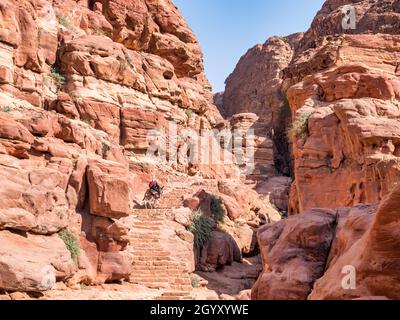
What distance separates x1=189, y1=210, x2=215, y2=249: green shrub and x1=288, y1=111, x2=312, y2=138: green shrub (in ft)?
16.0

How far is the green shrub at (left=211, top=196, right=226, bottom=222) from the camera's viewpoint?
1944cm

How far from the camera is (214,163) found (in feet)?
91.1

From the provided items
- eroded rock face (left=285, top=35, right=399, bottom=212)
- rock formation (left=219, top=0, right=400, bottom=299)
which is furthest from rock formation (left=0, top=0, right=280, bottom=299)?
rock formation (left=219, top=0, right=400, bottom=299)

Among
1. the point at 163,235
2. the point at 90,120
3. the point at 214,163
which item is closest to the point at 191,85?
the point at 214,163

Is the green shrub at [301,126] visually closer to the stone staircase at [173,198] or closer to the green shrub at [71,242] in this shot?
the stone staircase at [173,198]

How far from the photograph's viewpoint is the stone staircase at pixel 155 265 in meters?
13.5

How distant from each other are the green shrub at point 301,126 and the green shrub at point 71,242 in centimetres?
929

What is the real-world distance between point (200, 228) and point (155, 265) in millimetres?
3422
